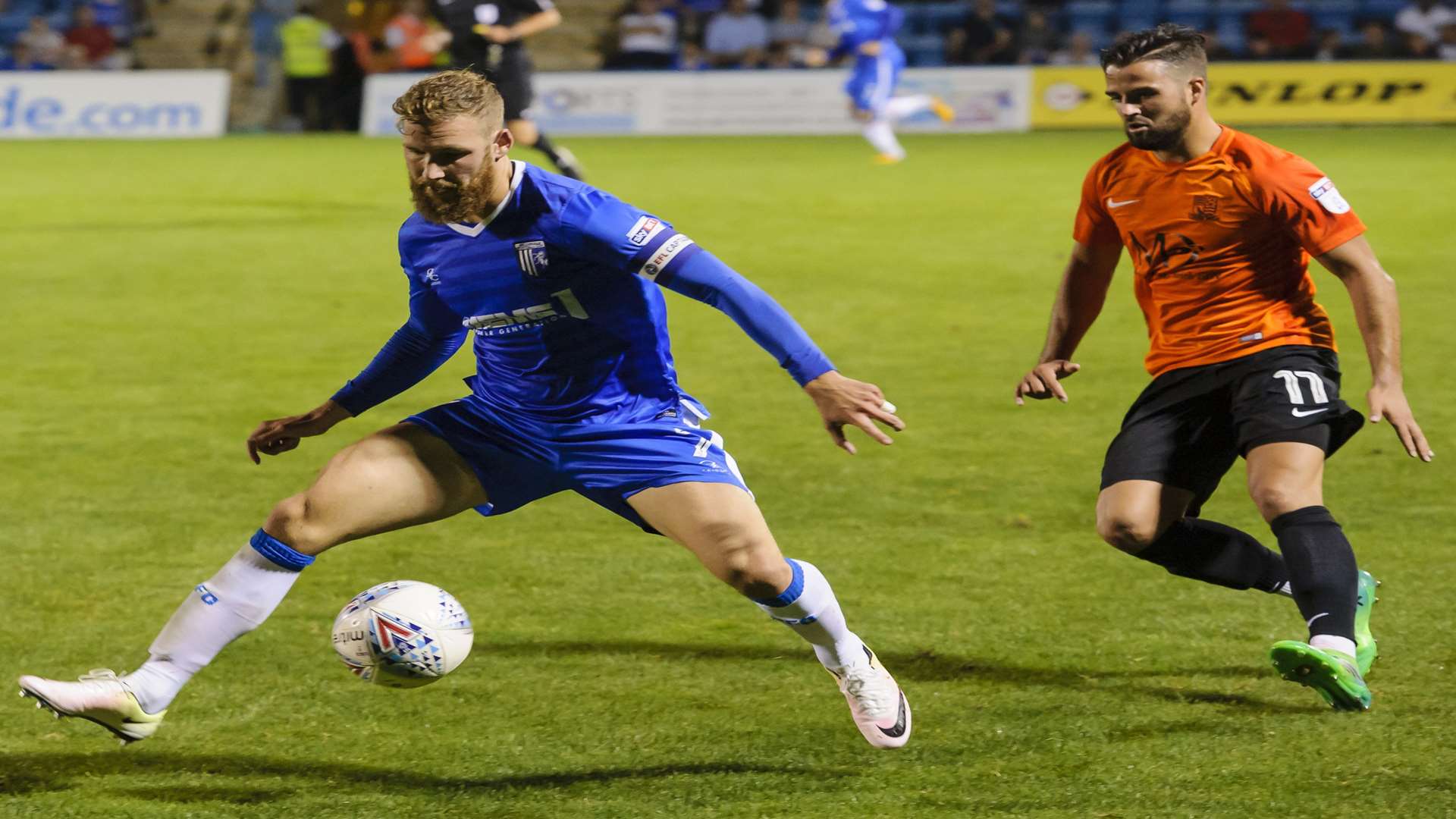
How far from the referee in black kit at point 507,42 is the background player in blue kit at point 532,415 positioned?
10854 millimetres

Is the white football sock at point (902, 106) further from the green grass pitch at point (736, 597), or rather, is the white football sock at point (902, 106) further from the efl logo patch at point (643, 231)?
the efl logo patch at point (643, 231)

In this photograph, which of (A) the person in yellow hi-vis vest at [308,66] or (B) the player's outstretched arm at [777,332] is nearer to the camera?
(B) the player's outstretched arm at [777,332]

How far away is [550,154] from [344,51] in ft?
39.0

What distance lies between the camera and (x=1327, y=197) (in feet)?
15.3

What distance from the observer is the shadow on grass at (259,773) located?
4.24 metres

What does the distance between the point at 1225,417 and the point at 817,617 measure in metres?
1.29

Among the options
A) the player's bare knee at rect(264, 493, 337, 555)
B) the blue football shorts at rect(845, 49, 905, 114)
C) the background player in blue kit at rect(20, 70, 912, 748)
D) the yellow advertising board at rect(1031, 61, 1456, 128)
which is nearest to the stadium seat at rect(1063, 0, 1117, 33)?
the yellow advertising board at rect(1031, 61, 1456, 128)

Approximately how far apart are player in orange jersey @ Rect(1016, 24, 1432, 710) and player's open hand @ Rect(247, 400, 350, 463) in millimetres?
1878

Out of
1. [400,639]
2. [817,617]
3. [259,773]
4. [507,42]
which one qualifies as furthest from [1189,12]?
[259,773]

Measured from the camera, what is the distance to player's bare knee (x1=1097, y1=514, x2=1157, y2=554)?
4758mm

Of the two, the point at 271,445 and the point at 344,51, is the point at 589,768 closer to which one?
the point at 271,445

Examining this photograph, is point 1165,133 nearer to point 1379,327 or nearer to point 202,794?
point 1379,327

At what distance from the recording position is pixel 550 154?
51.1ft

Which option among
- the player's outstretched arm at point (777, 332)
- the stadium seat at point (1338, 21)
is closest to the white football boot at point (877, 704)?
the player's outstretched arm at point (777, 332)
